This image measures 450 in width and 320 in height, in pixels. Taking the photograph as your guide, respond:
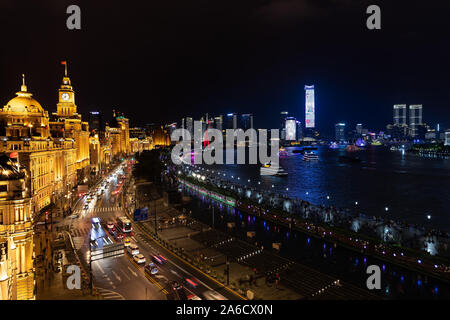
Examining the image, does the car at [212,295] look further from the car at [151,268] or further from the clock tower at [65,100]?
the clock tower at [65,100]

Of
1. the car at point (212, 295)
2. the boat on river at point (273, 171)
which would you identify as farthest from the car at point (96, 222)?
the boat on river at point (273, 171)

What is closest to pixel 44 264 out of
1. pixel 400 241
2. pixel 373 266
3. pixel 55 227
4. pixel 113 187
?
pixel 55 227

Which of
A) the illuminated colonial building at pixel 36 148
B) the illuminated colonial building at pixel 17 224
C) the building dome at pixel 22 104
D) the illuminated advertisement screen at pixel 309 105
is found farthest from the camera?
the illuminated advertisement screen at pixel 309 105

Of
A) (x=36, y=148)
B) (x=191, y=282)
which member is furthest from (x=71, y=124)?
(x=191, y=282)

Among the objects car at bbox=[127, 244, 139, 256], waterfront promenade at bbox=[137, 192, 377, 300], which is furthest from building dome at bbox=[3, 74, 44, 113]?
car at bbox=[127, 244, 139, 256]

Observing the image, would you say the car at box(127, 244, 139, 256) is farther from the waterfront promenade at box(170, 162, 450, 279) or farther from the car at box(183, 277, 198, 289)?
the waterfront promenade at box(170, 162, 450, 279)
